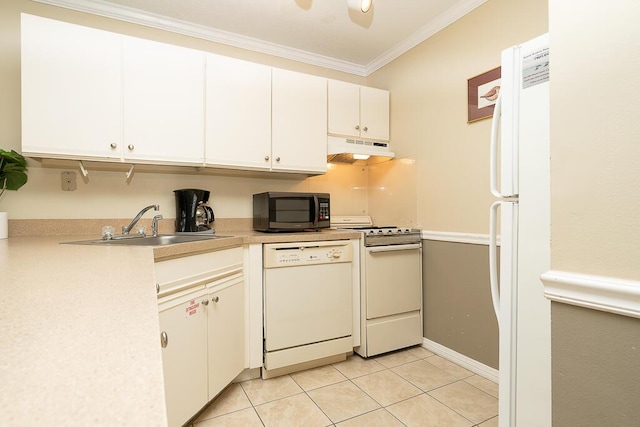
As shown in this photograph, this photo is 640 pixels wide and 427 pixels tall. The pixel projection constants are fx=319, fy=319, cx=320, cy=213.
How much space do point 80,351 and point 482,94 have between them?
7.65ft

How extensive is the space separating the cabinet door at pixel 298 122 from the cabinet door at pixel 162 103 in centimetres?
53

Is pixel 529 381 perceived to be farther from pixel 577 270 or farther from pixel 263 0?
pixel 263 0

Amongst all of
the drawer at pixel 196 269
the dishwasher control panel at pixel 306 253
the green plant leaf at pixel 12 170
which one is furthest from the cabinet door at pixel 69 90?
the dishwasher control panel at pixel 306 253

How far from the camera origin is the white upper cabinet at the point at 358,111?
2.60m

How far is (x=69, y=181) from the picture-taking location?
6.80 feet

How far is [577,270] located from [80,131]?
2337mm

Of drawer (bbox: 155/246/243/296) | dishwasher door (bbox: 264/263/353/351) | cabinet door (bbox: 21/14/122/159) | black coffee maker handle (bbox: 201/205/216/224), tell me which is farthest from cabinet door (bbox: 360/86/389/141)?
cabinet door (bbox: 21/14/122/159)

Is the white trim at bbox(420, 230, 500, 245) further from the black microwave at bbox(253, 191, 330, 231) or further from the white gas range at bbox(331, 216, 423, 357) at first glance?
the black microwave at bbox(253, 191, 330, 231)

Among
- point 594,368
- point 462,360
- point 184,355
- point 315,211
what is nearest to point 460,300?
point 462,360

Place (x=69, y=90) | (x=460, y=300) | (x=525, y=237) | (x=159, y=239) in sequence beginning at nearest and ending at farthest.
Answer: (x=525, y=237)
(x=69, y=90)
(x=159, y=239)
(x=460, y=300)

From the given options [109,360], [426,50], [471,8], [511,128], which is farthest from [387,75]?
[109,360]

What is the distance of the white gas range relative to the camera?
2297 millimetres

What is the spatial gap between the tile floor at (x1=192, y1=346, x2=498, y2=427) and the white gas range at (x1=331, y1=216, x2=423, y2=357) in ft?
0.62

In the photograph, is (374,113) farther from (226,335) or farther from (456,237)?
(226,335)
